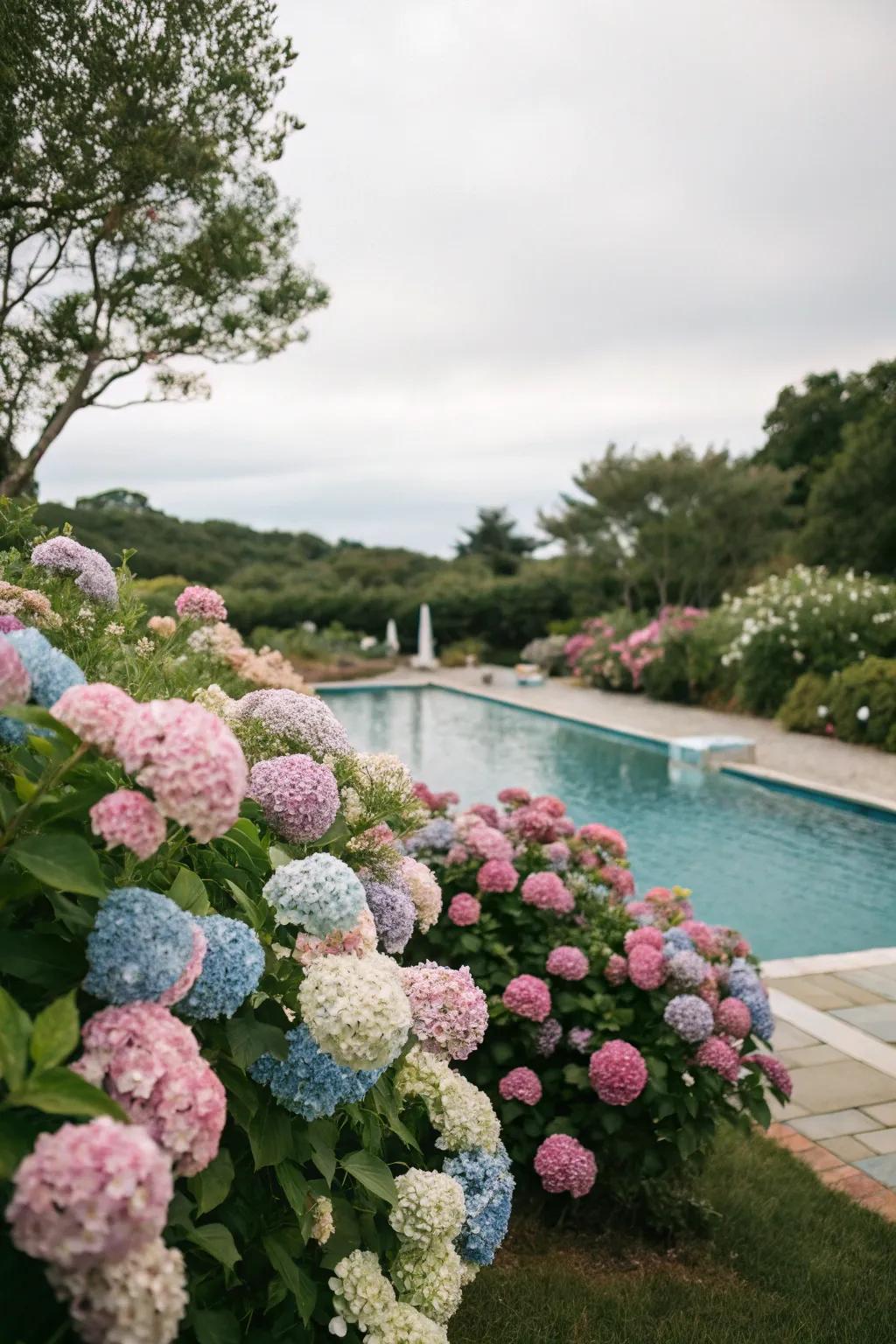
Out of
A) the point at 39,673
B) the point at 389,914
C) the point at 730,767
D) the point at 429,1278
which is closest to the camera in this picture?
the point at 39,673

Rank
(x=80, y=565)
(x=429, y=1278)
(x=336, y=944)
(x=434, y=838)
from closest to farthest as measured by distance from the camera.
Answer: (x=336, y=944) → (x=429, y=1278) → (x=80, y=565) → (x=434, y=838)

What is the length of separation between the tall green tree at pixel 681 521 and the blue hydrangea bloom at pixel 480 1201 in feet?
67.0

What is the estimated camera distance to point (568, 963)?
2.74 meters

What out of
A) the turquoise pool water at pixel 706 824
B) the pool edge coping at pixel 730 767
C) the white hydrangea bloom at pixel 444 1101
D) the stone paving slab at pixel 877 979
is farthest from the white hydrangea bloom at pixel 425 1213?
the pool edge coping at pixel 730 767

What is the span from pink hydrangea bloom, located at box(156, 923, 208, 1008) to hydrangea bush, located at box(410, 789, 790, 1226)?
1753mm

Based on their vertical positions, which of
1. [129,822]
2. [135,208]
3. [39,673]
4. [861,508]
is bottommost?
[129,822]

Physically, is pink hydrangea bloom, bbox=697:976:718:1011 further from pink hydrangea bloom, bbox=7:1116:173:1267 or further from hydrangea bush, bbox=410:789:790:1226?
pink hydrangea bloom, bbox=7:1116:173:1267

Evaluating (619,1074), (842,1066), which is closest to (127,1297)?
(619,1074)

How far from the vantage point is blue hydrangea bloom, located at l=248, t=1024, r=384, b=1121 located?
121cm

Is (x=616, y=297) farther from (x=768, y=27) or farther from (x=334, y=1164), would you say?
(x=334, y=1164)

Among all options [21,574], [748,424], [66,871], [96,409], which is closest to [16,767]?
[66,871]

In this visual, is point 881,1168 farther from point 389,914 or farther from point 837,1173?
point 389,914

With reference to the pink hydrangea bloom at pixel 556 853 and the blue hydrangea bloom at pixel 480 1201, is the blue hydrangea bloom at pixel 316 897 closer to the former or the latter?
the blue hydrangea bloom at pixel 480 1201

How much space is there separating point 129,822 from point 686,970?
83.5 inches
